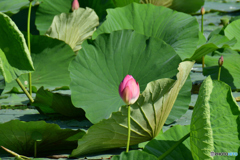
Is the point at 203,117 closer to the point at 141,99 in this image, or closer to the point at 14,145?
the point at 141,99

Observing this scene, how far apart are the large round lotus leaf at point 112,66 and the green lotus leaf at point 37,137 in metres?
0.17

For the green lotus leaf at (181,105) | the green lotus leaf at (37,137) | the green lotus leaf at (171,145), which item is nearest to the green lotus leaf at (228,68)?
the green lotus leaf at (181,105)

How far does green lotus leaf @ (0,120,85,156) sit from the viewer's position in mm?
1148

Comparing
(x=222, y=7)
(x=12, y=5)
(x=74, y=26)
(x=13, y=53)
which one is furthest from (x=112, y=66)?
(x=222, y=7)

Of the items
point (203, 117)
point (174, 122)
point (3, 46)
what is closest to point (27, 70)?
point (3, 46)

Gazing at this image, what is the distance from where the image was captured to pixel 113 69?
1479 mm

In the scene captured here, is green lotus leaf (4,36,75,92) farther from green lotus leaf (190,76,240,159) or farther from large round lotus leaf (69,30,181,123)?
green lotus leaf (190,76,240,159)

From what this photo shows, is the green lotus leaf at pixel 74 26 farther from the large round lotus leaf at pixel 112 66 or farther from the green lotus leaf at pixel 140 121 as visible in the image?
the green lotus leaf at pixel 140 121

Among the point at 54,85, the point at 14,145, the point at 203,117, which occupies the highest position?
the point at 203,117

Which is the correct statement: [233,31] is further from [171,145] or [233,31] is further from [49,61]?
[171,145]

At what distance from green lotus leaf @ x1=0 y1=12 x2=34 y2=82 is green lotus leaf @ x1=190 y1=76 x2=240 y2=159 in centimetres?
74

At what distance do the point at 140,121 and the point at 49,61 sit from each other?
3.24 ft

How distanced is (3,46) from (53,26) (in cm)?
69

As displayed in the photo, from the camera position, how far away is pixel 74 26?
7.22 ft
